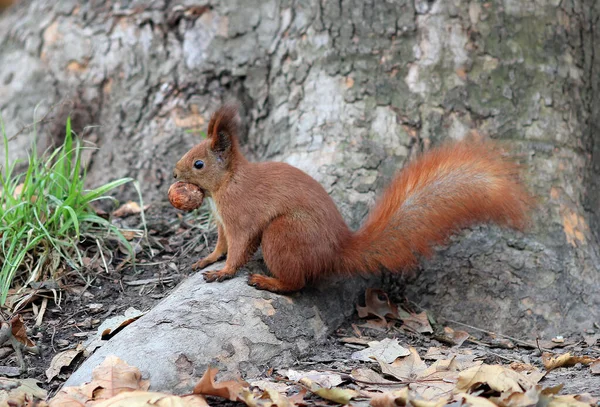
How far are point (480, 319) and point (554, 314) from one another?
0.30 m

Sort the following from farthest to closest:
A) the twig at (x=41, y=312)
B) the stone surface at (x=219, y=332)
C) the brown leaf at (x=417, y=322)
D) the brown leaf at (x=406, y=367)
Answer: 1. the brown leaf at (x=417, y=322)
2. the twig at (x=41, y=312)
3. the brown leaf at (x=406, y=367)
4. the stone surface at (x=219, y=332)

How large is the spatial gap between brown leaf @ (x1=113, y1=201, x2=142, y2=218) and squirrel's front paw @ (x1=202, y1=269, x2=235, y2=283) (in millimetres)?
874

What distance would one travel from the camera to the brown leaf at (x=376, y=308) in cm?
280

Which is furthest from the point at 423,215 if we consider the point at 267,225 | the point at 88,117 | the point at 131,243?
the point at 88,117

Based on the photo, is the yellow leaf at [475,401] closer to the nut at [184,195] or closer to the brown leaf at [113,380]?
the brown leaf at [113,380]

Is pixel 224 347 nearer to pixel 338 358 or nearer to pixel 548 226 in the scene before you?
pixel 338 358

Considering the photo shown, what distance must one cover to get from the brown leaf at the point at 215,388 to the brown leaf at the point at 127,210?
1.50m

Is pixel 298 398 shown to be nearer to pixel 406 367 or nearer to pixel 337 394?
pixel 337 394

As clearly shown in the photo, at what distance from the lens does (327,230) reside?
2.54 m

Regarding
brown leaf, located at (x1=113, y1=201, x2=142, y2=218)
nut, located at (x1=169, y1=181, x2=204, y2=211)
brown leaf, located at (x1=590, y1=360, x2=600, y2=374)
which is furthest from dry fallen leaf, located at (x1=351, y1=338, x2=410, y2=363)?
brown leaf, located at (x1=113, y1=201, x2=142, y2=218)

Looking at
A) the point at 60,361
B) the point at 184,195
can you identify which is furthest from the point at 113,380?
the point at 184,195

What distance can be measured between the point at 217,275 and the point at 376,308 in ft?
2.31

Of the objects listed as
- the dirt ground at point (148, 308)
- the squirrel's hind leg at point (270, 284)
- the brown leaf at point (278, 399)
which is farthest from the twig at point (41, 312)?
the brown leaf at point (278, 399)

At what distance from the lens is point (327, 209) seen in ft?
8.43
